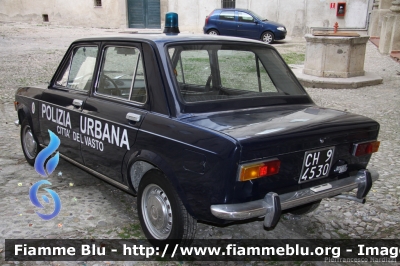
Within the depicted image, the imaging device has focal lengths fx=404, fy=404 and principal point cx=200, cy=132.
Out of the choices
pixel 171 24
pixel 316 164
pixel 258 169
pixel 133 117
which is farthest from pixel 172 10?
pixel 258 169

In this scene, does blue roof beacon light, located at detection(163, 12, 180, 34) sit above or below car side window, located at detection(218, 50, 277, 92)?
above

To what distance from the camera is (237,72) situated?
12.8ft

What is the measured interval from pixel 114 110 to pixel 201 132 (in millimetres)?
1068

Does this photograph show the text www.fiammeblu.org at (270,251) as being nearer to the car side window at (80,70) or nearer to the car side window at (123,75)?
the car side window at (123,75)

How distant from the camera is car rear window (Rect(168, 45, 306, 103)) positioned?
3.58 meters

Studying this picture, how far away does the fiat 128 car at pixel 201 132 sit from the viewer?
8.63 feet

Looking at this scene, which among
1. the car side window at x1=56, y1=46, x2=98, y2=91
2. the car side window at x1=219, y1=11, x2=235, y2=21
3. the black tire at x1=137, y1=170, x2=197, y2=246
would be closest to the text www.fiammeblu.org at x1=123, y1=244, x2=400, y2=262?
the black tire at x1=137, y1=170, x2=197, y2=246

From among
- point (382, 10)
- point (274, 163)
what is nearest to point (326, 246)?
point (274, 163)

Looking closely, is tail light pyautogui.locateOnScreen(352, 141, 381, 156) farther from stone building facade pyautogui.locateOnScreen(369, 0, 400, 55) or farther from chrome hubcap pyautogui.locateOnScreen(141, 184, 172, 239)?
stone building facade pyautogui.locateOnScreen(369, 0, 400, 55)

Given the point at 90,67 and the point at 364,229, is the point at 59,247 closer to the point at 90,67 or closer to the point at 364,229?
the point at 90,67

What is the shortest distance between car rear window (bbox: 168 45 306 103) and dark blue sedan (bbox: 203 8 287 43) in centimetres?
1600

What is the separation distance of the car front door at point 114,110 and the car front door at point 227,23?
1653cm

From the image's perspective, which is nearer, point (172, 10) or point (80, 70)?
point (80, 70)

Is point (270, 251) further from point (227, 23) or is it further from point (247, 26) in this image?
point (227, 23)
